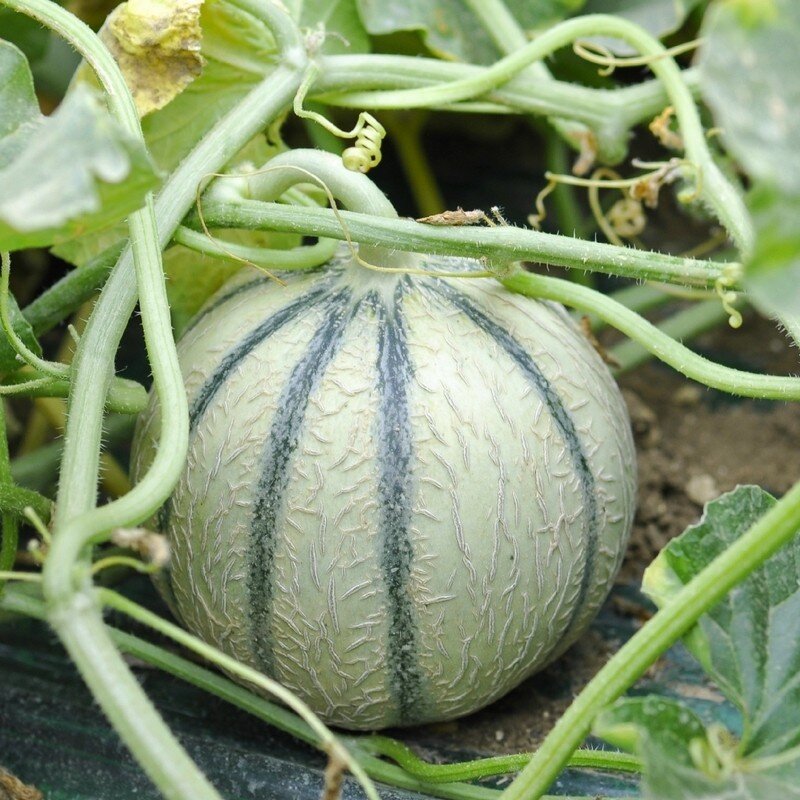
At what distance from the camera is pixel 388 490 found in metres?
0.91

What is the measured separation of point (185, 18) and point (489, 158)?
109cm

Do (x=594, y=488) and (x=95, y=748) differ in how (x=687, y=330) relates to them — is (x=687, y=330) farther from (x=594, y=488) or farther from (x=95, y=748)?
(x=95, y=748)

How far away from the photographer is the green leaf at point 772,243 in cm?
52

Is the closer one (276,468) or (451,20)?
(276,468)

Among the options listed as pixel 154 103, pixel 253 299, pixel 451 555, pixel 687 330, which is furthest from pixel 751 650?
pixel 687 330

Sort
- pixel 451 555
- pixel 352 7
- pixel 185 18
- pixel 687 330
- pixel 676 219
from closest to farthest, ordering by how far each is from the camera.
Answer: pixel 451 555 < pixel 185 18 < pixel 352 7 < pixel 687 330 < pixel 676 219

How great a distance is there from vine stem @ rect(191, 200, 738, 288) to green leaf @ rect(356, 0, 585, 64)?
52cm

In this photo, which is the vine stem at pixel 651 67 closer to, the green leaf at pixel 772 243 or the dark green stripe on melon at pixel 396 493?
the dark green stripe on melon at pixel 396 493

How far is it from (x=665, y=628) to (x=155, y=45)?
703mm

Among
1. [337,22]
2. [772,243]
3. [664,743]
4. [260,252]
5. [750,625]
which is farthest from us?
[337,22]

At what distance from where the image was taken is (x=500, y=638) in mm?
974

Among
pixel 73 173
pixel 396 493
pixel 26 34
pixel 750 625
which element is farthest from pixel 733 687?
pixel 26 34

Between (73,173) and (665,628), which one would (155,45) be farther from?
(665,628)

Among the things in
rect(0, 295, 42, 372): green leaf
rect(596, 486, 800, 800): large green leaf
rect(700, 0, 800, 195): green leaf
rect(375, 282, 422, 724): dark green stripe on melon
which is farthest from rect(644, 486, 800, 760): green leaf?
rect(0, 295, 42, 372): green leaf
